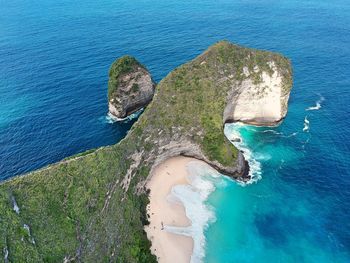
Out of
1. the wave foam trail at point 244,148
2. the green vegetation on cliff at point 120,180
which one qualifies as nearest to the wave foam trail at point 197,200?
the green vegetation on cliff at point 120,180

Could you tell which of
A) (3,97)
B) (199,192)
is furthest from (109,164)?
(3,97)

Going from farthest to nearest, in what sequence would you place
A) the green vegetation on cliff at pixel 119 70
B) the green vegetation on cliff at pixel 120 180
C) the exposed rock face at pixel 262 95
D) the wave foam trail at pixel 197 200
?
the green vegetation on cliff at pixel 119 70 → the exposed rock face at pixel 262 95 → the wave foam trail at pixel 197 200 → the green vegetation on cliff at pixel 120 180

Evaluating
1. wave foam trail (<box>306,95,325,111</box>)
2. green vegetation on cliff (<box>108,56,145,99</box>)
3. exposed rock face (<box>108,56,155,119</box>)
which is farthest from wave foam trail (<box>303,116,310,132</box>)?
green vegetation on cliff (<box>108,56,145,99</box>)

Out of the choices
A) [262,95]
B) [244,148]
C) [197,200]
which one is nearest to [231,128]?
[244,148]

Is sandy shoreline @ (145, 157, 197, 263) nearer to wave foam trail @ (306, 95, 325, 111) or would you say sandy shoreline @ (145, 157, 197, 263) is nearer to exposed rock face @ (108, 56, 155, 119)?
exposed rock face @ (108, 56, 155, 119)

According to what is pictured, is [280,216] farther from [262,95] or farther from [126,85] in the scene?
[126,85]

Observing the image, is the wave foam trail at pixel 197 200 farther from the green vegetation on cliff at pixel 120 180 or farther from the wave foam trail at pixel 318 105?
the wave foam trail at pixel 318 105
